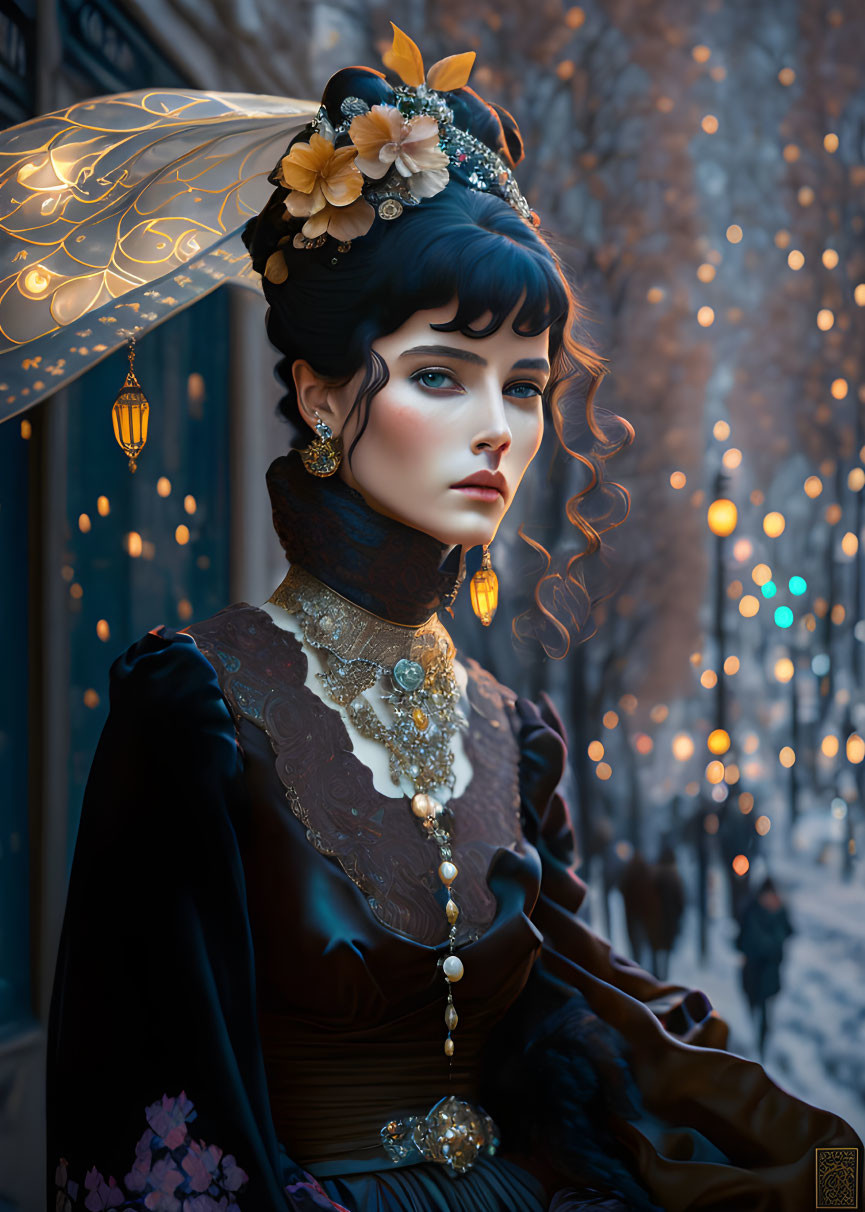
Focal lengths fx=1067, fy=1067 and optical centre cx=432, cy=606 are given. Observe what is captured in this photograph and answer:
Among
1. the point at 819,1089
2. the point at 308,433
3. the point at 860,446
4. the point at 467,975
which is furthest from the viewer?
the point at 860,446

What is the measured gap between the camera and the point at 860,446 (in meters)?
3.01

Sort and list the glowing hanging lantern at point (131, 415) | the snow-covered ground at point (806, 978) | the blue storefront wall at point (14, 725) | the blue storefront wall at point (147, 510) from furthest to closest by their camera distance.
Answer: the snow-covered ground at point (806, 978)
the blue storefront wall at point (147, 510)
the blue storefront wall at point (14, 725)
the glowing hanging lantern at point (131, 415)

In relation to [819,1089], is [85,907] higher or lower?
higher

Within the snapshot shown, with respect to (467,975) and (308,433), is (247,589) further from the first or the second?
(467,975)

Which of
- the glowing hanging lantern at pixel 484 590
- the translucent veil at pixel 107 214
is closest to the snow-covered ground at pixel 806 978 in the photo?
the glowing hanging lantern at pixel 484 590

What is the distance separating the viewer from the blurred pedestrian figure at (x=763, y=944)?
2838mm

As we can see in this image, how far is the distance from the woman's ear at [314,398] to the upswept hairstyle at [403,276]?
1 centimetres

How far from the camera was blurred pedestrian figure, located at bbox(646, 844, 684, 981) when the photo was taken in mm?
2945

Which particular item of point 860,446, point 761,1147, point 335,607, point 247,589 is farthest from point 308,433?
point 860,446

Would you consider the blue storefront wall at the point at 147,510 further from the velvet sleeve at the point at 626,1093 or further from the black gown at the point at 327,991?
the velvet sleeve at the point at 626,1093

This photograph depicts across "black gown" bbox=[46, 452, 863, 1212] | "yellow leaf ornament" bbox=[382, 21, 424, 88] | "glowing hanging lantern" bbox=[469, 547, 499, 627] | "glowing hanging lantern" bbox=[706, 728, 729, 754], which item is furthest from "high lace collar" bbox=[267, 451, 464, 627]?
"glowing hanging lantern" bbox=[706, 728, 729, 754]

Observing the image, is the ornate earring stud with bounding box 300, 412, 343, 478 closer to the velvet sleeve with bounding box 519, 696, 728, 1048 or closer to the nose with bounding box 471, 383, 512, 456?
the nose with bounding box 471, 383, 512, 456

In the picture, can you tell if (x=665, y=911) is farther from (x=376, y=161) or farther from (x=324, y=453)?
(x=376, y=161)

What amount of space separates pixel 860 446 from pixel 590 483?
2095 millimetres
